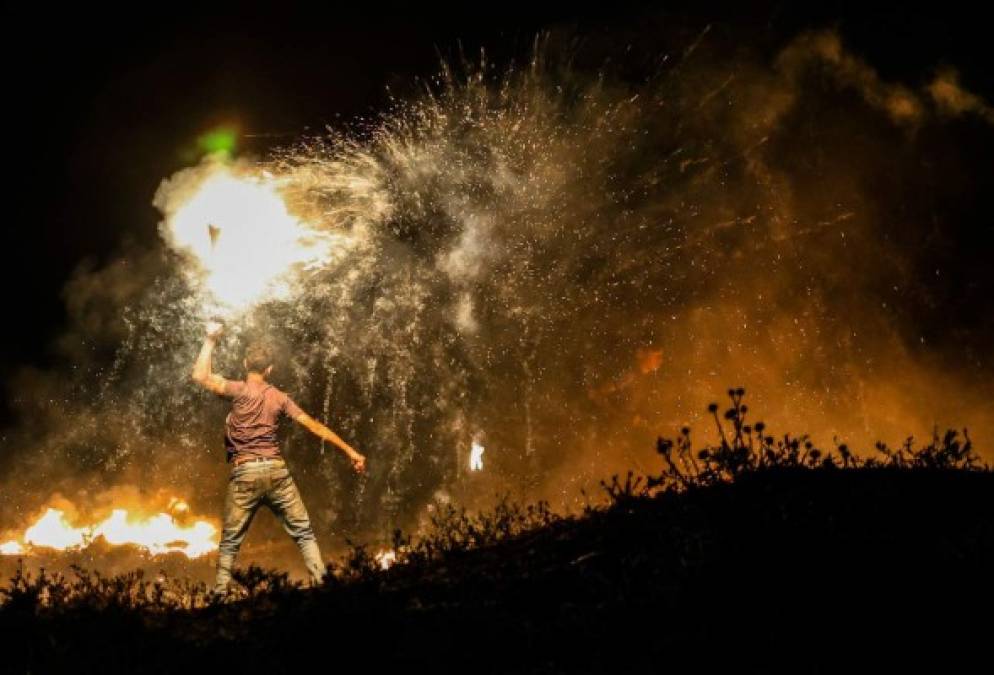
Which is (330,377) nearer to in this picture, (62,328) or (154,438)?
(154,438)

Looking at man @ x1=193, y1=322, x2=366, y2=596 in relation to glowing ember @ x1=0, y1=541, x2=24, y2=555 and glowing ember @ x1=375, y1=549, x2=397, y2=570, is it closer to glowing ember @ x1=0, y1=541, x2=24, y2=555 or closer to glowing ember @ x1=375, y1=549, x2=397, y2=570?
glowing ember @ x1=375, y1=549, x2=397, y2=570

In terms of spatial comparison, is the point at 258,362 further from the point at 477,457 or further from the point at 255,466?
the point at 477,457

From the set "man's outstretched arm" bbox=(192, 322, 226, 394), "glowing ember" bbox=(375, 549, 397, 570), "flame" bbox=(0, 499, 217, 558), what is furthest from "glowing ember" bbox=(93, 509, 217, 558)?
"glowing ember" bbox=(375, 549, 397, 570)

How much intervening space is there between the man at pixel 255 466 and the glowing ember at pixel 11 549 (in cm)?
840

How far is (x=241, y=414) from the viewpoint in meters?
6.12

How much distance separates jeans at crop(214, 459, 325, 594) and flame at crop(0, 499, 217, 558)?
21.4 ft

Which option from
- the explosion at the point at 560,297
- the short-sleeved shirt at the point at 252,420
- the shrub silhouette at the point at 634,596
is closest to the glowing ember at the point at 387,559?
the shrub silhouette at the point at 634,596

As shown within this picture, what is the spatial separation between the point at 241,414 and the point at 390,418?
7.86 metres

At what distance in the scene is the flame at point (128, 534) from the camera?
11.7m

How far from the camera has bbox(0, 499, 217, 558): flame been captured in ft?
38.3

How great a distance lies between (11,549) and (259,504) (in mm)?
8813

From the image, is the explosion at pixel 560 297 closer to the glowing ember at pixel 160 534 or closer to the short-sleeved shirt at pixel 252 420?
the glowing ember at pixel 160 534

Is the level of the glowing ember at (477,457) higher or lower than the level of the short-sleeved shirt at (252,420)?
higher

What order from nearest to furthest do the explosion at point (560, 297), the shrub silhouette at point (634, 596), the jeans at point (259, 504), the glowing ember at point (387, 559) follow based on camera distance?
1. the shrub silhouette at point (634, 596)
2. the glowing ember at point (387, 559)
3. the jeans at point (259, 504)
4. the explosion at point (560, 297)
